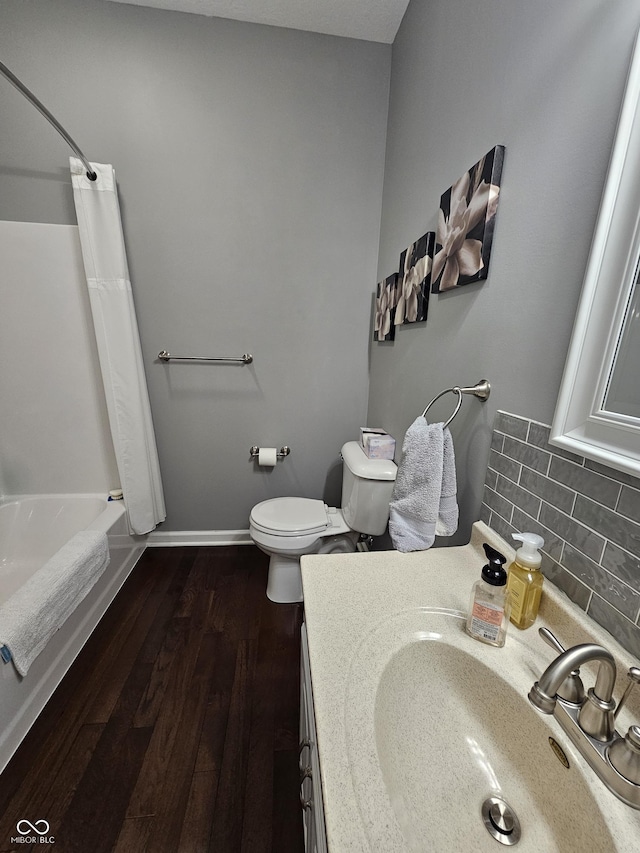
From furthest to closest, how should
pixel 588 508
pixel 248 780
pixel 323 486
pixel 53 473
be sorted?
pixel 323 486
pixel 53 473
pixel 248 780
pixel 588 508

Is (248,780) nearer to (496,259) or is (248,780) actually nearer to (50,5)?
(496,259)

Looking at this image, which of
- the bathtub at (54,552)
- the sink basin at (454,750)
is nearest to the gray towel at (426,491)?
the sink basin at (454,750)

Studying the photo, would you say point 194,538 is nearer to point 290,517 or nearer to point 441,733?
point 290,517

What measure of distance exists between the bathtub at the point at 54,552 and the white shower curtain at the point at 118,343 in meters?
0.17

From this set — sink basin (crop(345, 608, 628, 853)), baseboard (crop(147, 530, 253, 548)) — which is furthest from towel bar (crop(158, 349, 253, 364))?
sink basin (crop(345, 608, 628, 853))

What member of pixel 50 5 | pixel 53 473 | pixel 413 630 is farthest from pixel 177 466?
pixel 50 5

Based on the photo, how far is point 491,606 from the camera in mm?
573

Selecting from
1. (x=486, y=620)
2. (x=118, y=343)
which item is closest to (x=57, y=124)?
(x=118, y=343)

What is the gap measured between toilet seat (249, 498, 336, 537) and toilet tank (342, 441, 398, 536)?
174mm

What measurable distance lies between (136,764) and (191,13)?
2.93m

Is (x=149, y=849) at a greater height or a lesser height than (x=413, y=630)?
lesser

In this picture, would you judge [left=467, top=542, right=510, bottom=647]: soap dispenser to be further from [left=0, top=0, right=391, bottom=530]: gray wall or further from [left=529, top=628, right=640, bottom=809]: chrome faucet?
[left=0, top=0, right=391, bottom=530]: gray wall

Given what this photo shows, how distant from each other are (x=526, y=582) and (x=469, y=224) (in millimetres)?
842

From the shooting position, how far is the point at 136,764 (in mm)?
1019
